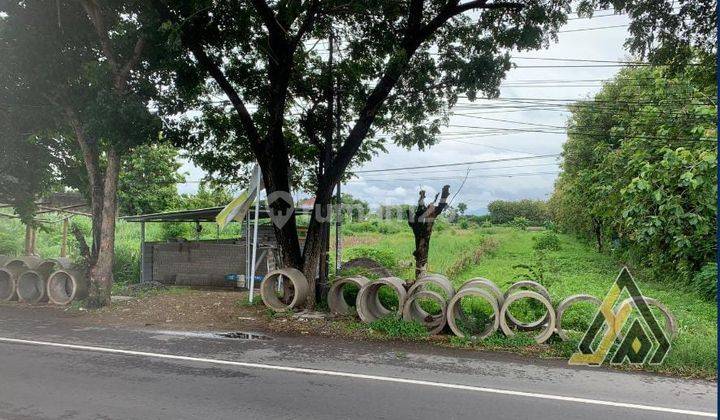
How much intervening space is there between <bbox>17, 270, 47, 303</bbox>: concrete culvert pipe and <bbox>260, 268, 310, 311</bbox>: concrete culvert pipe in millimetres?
5721

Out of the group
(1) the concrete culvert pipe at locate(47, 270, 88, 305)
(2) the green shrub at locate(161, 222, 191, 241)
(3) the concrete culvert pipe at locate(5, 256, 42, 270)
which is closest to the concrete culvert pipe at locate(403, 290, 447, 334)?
(1) the concrete culvert pipe at locate(47, 270, 88, 305)

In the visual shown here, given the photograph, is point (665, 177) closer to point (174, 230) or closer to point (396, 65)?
point (396, 65)

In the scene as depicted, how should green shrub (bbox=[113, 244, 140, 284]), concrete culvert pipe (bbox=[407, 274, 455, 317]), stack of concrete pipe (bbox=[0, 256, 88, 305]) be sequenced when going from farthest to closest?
green shrub (bbox=[113, 244, 140, 284]), stack of concrete pipe (bbox=[0, 256, 88, 305]), concrete culvert pipe (bbox=[407, 274, 455, 317])

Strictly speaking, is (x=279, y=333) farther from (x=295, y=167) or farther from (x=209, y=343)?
(x=295, y=167)

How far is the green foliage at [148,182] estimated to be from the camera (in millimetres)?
25594

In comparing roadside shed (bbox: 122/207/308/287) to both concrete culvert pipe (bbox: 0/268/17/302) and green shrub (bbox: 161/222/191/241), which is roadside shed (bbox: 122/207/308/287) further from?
green shrub (bbox: 161/222/191/241)

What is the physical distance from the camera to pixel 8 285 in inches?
497

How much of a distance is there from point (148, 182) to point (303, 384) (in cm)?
2344

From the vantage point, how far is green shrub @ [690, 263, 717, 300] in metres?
13.5

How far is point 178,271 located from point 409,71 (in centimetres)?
955

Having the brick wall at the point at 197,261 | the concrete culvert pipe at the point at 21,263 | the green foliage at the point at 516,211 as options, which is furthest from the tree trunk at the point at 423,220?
the green foliage at the point at 516,211

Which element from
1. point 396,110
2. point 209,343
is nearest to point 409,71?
point 396,110

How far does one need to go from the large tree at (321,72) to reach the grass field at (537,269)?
350cm

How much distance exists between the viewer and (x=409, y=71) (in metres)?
11.3
